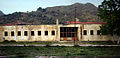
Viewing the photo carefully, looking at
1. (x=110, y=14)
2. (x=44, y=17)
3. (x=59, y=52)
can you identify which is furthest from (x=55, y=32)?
(x=44, y=17)

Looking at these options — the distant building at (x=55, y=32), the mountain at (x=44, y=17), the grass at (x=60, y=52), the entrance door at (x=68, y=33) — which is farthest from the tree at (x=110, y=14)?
the mountain at (x=44, y=17)

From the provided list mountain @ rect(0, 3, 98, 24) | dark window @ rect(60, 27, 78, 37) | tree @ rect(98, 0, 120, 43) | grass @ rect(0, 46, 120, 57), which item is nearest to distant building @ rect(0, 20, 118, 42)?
dark window @ rect(60, 27, 78, 37)

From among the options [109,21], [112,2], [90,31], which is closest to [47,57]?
[109,21]

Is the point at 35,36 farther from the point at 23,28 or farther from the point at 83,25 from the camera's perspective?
the point at 83,25

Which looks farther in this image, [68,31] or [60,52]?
[68,31]

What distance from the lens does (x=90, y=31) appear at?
34125mm

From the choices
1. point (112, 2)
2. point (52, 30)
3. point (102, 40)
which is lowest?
point (102, 40)

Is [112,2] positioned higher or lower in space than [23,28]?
higher

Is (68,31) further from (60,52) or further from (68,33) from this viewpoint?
(60,52)

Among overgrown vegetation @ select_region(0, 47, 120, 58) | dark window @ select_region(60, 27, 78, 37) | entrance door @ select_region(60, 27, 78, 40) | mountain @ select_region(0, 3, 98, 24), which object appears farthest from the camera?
mountain @ select_region(0, 3, 98, 24)

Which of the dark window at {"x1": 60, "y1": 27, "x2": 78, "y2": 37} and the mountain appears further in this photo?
the mountain

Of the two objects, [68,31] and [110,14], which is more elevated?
[110,14]

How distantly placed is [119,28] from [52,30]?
46.9ft

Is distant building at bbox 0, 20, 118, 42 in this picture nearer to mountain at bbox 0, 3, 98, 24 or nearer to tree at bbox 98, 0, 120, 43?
tree at bbox 98, 0, 120, 43
